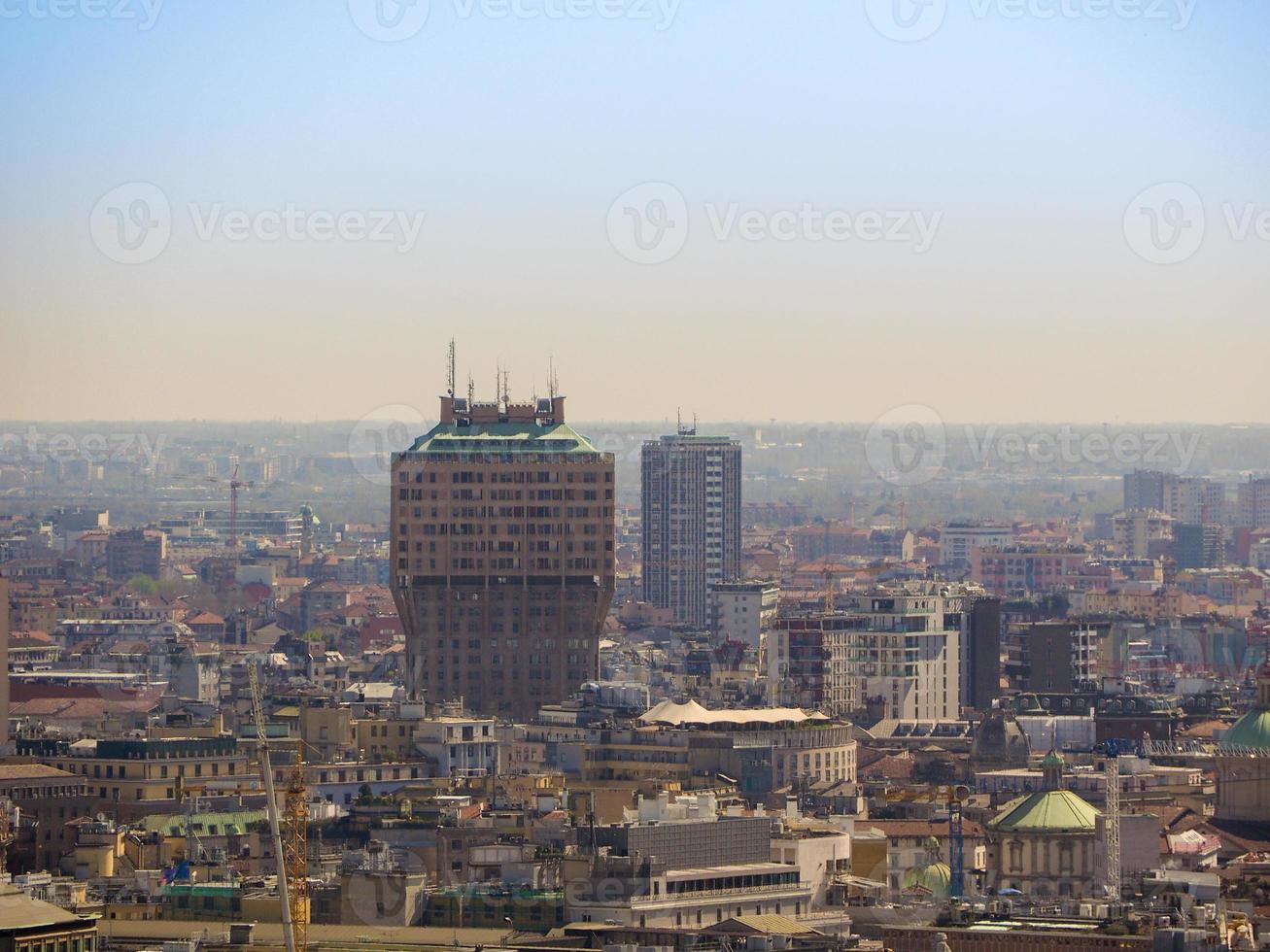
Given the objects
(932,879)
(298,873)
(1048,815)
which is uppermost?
(298,873)

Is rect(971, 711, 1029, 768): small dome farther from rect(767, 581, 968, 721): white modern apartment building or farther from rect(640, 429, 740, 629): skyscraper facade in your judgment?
rect(640, 429, 740, 629): skyscraper facade

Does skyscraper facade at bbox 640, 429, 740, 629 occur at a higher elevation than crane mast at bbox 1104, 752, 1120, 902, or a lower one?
higher

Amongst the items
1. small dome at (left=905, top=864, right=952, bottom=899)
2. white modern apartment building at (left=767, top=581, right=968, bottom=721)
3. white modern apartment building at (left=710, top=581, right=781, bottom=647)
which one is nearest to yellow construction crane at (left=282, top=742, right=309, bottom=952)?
small dome at (left=905, top=864, right=952, bottom=899)

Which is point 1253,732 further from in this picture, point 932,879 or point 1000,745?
point 1000,745

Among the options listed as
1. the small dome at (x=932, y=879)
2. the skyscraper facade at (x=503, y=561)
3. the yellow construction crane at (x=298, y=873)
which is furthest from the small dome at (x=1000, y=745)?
the yellow construction crane at (x=298, y=873)

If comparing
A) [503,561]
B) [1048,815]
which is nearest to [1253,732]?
[1048,815]

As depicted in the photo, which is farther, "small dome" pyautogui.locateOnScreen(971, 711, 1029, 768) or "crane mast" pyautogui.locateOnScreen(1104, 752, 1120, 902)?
"small dome" pyautogui.locateOnScreen(971, 711, 1029, 768)
